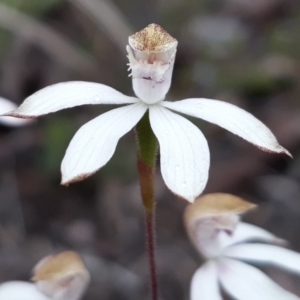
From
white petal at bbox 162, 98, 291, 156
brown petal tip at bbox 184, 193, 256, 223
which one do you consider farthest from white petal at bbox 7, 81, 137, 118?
brown petal tip at bbox 184, 193, 256, 223

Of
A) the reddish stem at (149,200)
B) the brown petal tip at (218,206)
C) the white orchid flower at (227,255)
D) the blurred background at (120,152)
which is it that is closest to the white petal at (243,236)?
the white orchid flower at (227,255)

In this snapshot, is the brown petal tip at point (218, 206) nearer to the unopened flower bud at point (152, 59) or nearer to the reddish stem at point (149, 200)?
the reddish stem at point (149, 200)

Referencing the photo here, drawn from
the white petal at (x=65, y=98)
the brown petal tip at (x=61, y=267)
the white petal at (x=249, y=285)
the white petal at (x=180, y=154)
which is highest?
the white petal at (x=65, y=98)

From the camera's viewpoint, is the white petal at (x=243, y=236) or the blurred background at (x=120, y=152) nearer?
the white petal at (x=243, y=236)

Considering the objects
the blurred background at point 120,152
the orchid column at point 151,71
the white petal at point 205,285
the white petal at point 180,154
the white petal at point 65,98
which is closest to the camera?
the white petal at point 180,154

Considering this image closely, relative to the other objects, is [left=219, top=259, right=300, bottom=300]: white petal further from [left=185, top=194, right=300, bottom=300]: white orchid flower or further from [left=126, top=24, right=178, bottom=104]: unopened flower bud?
[left=126, top=24, right=178, bottom=104]: unopened flower bud

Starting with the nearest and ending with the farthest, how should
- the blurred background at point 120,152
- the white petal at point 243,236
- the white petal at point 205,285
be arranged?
the white petal at point 205,285
the white petal at point 243,236
the blurred background at point 120,152

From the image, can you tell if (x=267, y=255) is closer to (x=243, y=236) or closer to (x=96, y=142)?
(x=243, y=236)

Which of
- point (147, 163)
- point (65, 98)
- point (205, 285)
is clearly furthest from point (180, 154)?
point (205, 285)
